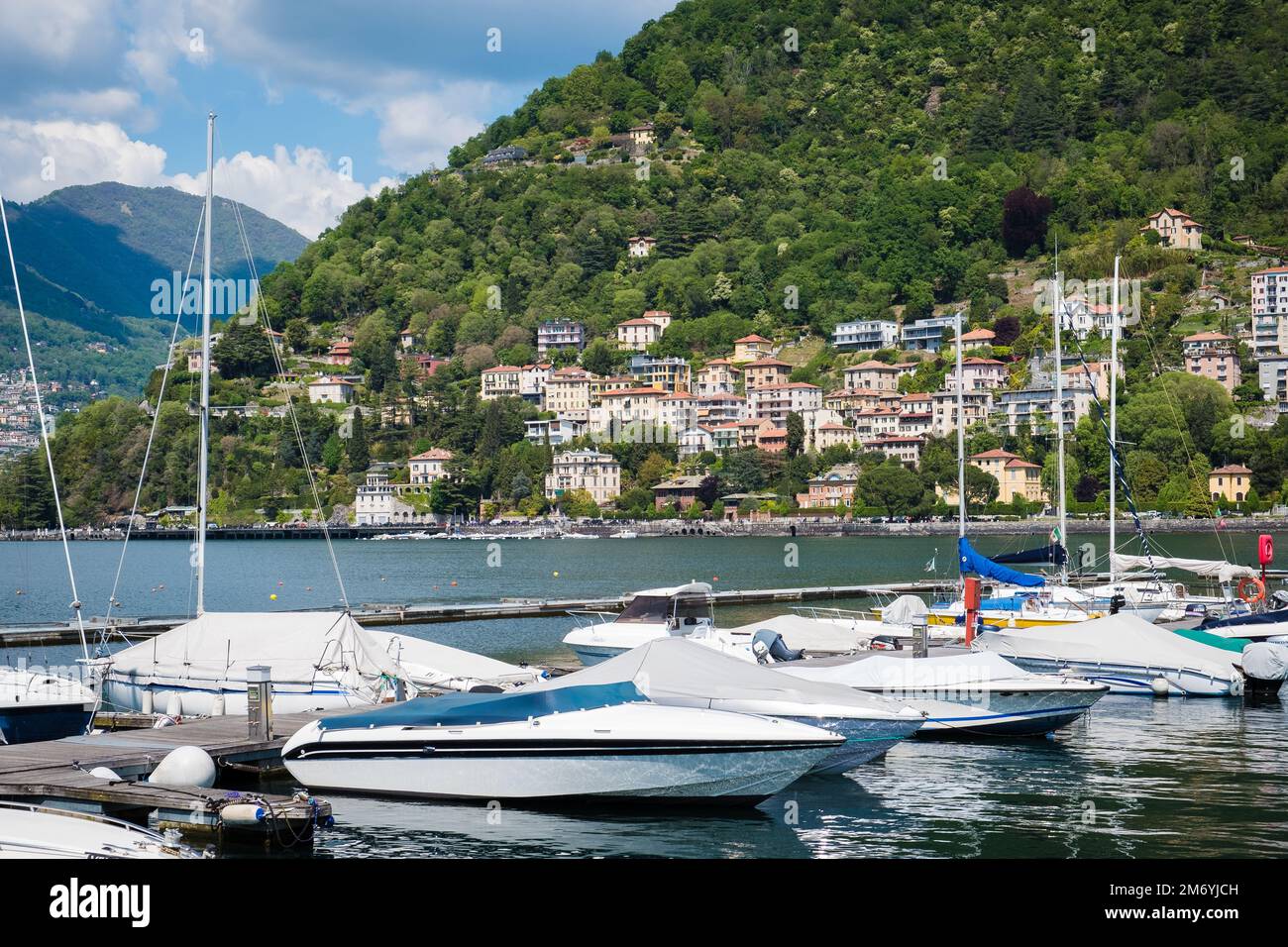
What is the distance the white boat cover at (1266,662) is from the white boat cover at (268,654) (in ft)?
46.8

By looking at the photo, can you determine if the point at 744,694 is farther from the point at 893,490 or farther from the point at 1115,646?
the point at 893,490

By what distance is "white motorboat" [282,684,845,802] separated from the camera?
582 inches

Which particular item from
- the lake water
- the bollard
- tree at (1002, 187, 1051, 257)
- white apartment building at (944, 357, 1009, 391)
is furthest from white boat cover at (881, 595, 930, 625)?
tree at (1002, 187, 1051, 257)

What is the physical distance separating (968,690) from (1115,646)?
628 centimetres

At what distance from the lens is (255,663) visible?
19.8 meters

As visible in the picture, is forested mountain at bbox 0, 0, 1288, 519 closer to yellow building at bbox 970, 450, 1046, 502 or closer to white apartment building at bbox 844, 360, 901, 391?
yellow building at bbox 970, 450, 1046, 502

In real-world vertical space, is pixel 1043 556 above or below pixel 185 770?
above

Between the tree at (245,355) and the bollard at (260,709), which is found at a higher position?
the tree at (245,355)

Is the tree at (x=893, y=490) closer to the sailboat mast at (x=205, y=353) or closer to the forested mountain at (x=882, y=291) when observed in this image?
the forested mountain at (x=882, y=291)

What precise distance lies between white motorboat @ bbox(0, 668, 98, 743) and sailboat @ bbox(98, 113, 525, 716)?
1668 millimetres

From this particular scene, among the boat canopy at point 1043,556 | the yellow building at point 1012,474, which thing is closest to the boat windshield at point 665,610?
the boat canopy at point 1043,556

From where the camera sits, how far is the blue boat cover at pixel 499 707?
15.2 m

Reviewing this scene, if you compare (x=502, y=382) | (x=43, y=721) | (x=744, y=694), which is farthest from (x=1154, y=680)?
(x=502, y=382)
